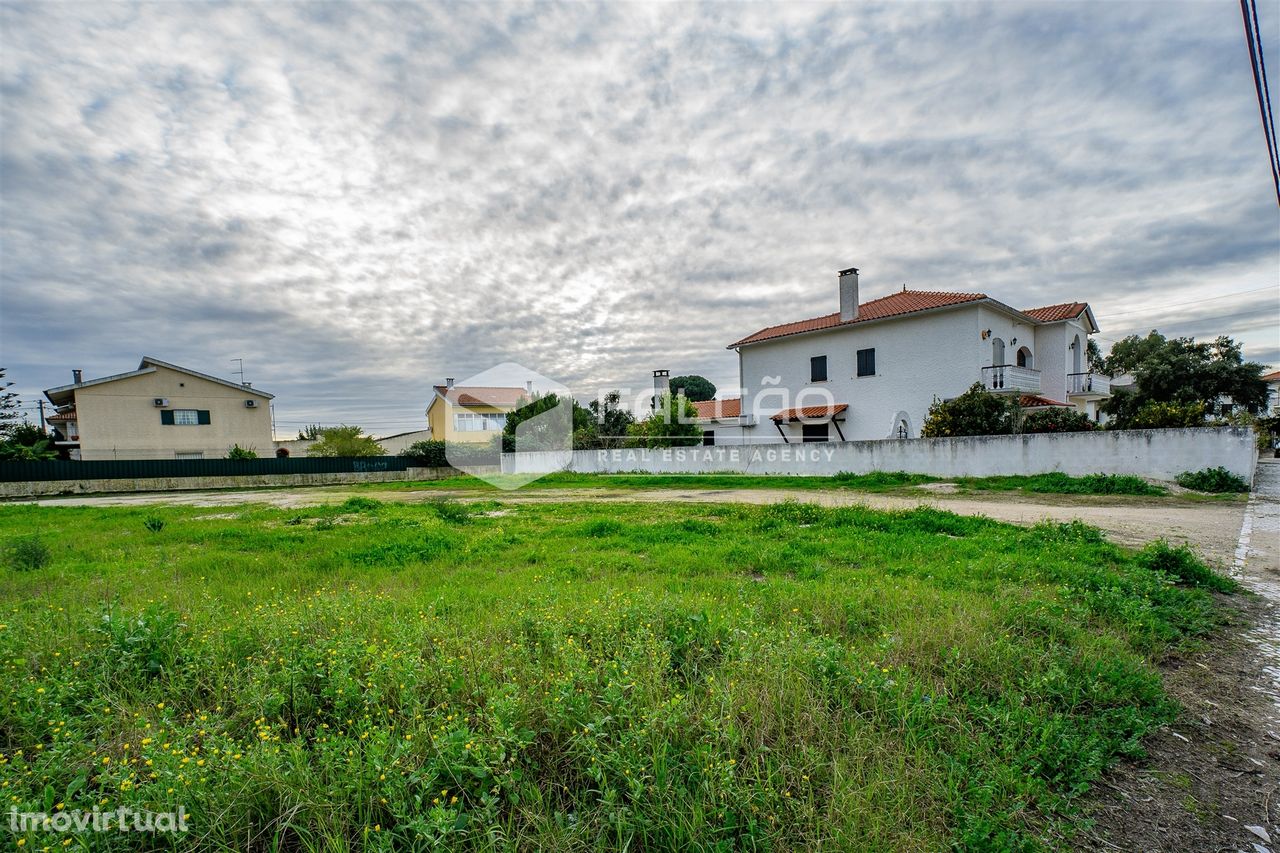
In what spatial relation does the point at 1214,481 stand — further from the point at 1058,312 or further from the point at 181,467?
the point at 181,467

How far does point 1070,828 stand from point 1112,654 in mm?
1740

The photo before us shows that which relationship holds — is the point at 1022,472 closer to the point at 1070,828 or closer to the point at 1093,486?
the point at 1093,486

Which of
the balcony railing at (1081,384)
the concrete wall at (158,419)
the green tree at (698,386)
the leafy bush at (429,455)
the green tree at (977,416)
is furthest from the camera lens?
the green tree at (698,386)

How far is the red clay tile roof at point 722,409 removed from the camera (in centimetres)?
3192

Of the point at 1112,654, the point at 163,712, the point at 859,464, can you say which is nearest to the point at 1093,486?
the point at 859,464

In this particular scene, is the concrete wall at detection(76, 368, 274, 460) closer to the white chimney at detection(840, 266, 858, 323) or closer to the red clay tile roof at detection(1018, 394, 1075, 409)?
the white chimney at detection(840, 266, 858, 323)

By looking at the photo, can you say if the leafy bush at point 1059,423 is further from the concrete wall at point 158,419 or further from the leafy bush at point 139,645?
the concrete wall at point 158,419

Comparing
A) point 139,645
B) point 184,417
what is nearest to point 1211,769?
point 139,645

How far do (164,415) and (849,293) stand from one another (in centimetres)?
3985

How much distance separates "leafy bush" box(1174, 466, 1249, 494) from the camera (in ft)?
38.0

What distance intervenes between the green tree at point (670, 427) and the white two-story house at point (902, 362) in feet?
10.1

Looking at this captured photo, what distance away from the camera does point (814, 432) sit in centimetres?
2645

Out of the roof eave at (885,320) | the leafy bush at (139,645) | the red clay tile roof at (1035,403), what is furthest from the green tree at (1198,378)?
the leafy bush at (139,645)

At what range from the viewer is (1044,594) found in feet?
14.1
